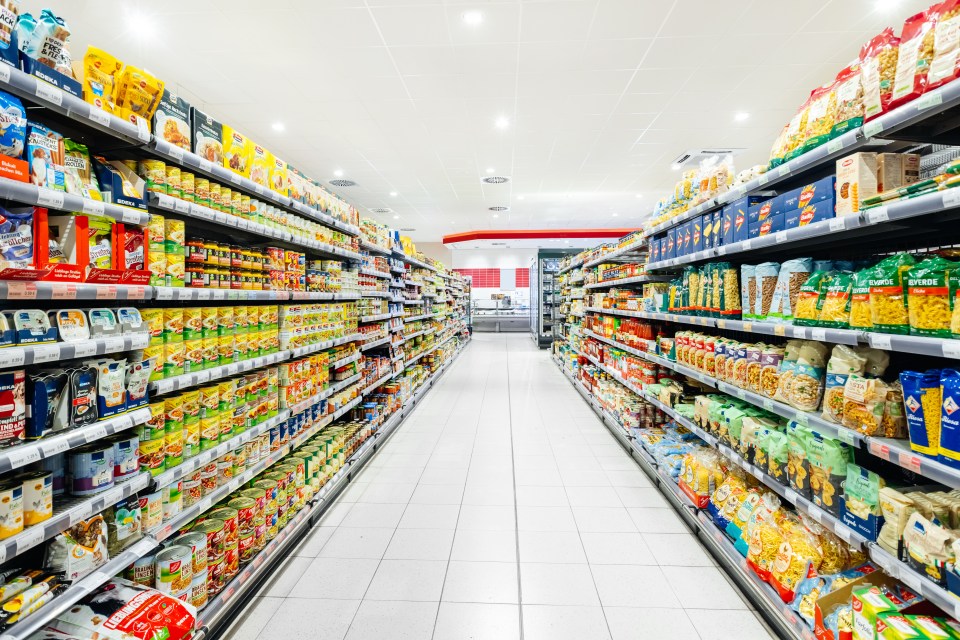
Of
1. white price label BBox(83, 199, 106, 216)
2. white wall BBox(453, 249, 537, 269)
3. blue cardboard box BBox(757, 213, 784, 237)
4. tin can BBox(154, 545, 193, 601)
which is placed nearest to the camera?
white price label BBox(83, 199, 106, 216)

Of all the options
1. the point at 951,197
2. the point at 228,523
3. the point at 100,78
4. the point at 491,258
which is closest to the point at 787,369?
the point at 951,197

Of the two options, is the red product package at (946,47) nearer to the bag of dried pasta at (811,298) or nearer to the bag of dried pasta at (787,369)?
the bag of dried pasta at (811,298)

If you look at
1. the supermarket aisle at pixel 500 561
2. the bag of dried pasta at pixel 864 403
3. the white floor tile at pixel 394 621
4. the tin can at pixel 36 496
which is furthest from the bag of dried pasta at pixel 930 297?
the tin can at pixel 36 496

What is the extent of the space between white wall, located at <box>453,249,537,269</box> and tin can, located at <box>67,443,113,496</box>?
1897cm

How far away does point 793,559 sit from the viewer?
179 cm

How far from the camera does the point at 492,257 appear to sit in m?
20.4

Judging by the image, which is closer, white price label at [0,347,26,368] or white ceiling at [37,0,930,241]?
white price label at [0,347,26,368]

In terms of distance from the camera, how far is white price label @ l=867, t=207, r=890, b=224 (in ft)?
4.70

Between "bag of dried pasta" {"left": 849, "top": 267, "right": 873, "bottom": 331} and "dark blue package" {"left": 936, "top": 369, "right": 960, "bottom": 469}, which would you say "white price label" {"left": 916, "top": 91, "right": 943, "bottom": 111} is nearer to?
"bag of dried pasta" {"left": 849, "top": 267, "right": 873, "bottom": 331}

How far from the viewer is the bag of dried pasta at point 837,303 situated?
5.50ft

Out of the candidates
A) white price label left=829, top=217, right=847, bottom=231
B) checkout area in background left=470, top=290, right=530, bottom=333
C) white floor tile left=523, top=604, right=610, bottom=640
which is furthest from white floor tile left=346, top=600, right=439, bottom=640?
checkout area in background left=470, top=290, right=530, bottom=333

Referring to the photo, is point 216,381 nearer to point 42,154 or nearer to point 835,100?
point 42,154

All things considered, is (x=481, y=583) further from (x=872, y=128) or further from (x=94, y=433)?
(x=872, y=128)

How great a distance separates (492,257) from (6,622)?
1964 centimetres
